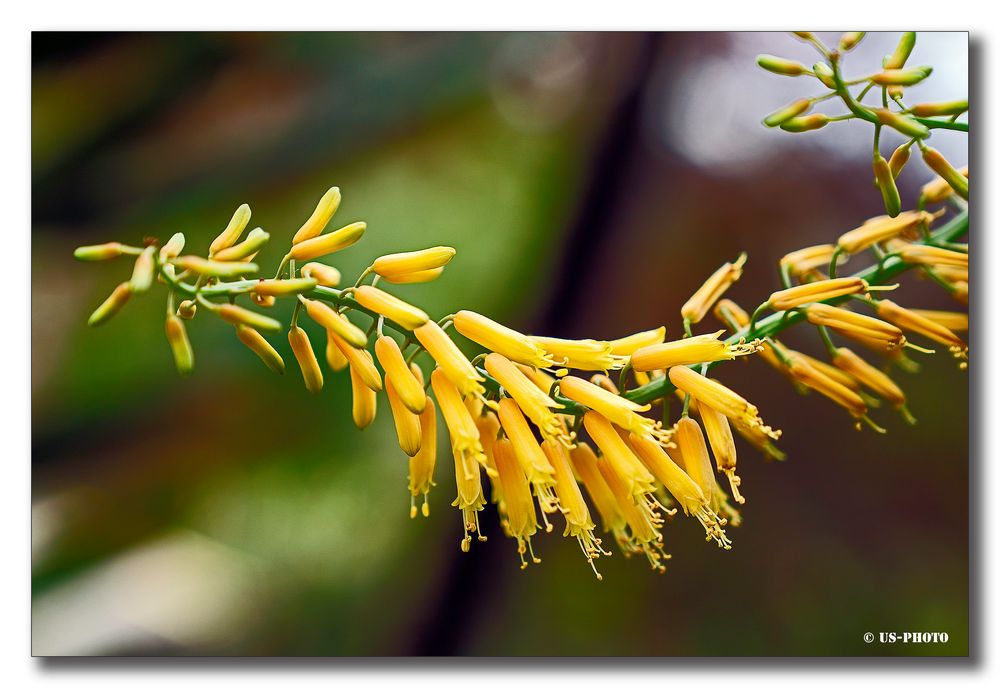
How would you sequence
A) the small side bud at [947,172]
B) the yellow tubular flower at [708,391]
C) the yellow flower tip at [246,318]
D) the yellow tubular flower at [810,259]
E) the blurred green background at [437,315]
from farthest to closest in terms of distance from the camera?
the blurred green background at [437,315] → the yellow tubular flower at [810,259] → the small side bud at [947,172] → the yellow tubular flower at [708,391] → the yellow flower tip at [246,318]

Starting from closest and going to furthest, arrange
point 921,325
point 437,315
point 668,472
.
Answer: point 668,472 → point 921,325 → point 437,315

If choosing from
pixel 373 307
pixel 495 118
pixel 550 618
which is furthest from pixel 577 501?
pixel 495 118

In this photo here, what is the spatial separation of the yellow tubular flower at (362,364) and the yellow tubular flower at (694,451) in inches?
17.2

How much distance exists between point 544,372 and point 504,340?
169 mm

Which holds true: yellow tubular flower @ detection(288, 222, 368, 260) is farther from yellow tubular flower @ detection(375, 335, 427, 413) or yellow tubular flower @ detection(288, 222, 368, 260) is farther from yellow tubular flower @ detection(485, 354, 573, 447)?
yellow tubular flower @ detection(485, 354, 573, 447)

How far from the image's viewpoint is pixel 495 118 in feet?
7.16

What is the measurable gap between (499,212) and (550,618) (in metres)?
1.08

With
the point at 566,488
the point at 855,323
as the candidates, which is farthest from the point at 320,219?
the point at 855,323

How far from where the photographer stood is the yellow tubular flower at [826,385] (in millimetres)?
1216

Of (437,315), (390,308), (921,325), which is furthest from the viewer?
(437,315)

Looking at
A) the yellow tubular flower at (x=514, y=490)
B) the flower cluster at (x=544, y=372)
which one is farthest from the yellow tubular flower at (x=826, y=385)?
the yellow tubular flower at (x=514, y=490)

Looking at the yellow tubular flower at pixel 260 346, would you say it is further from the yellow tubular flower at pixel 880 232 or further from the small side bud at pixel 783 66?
the yellow tubular flower at pixel 880 232

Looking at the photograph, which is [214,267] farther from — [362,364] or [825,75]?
[825,75]

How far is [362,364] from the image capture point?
101 cm
